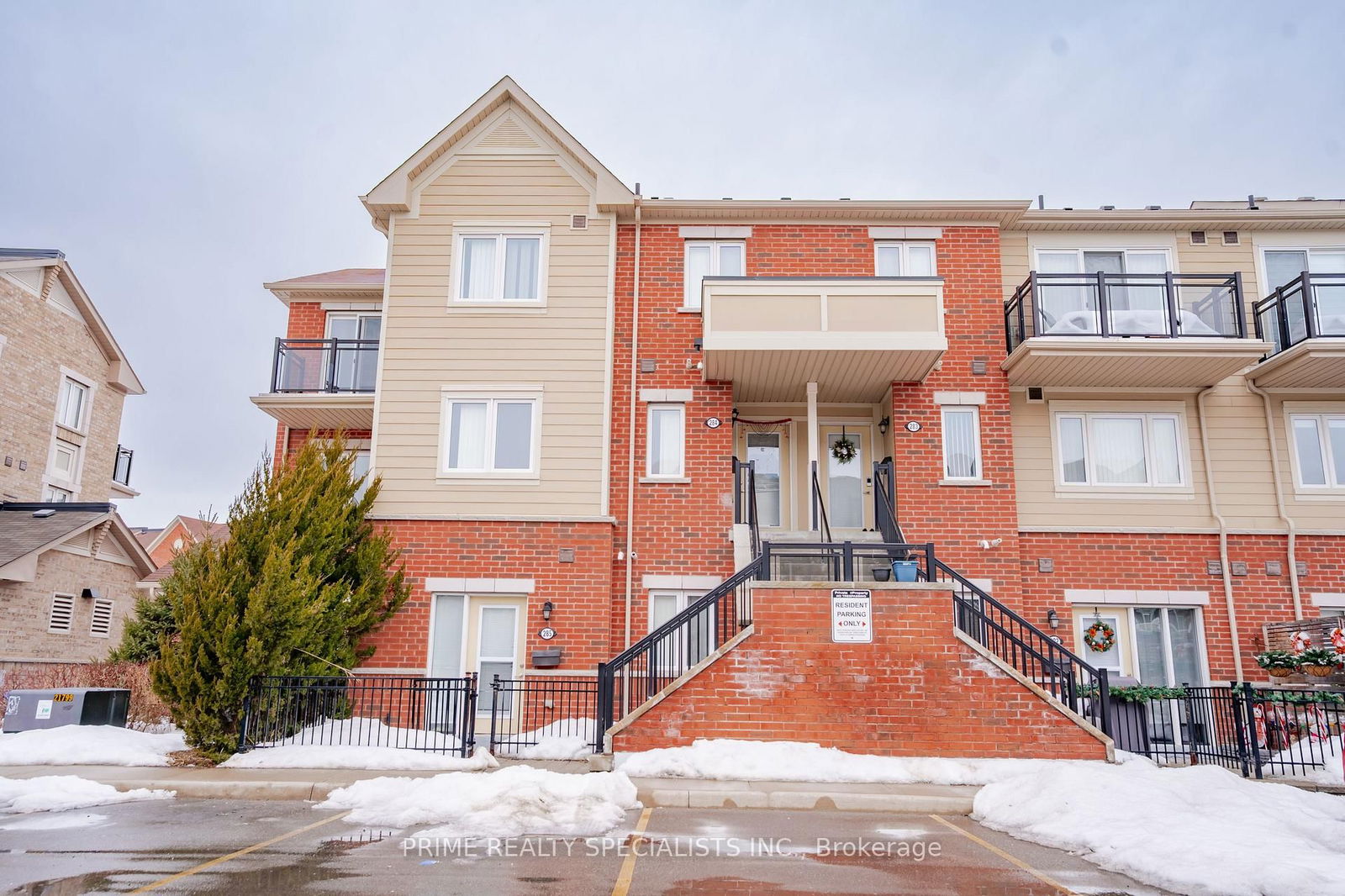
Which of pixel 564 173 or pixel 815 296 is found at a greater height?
pixel 564 173

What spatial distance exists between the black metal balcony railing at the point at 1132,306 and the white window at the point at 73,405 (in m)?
24.8

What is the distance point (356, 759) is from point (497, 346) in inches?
301

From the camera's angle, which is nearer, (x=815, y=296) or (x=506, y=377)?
(x=815, y=296)

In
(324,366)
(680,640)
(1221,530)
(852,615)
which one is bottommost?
(680,640)

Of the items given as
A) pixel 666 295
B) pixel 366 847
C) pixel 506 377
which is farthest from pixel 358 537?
pixel 366 847

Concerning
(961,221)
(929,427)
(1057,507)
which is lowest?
(1057,507)

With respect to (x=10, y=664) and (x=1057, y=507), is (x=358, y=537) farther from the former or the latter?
(x=1057, y=507)

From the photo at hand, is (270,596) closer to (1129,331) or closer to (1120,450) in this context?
(1129,331)

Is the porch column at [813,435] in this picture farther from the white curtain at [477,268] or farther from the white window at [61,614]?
the white window at [61,614]

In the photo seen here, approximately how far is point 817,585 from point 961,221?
8.85 metres

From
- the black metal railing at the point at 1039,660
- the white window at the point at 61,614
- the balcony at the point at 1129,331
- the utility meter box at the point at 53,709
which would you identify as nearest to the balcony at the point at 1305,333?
the balcony at the point at 1129,331

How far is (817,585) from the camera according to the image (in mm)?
12234

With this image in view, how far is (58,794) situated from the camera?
959 centimetres

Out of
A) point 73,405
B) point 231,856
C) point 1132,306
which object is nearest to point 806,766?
point 231,856
